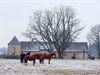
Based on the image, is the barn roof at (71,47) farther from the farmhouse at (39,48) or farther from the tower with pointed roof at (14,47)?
the tower with pointed roof at (14,47)

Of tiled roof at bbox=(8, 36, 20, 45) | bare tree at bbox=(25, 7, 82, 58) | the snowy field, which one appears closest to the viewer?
the snowy field

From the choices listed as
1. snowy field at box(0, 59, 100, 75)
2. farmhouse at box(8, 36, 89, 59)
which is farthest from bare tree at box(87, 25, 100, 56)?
snowy field at box(0, 59, 100, 75)

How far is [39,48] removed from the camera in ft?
396

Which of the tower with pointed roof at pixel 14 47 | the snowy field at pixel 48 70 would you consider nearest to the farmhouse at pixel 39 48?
the tower with pointed roof at pixel 14 47

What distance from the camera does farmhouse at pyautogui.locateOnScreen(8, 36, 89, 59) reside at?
121 metres

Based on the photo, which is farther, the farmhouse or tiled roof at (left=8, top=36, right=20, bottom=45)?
tiled roof at (left=8, top=36, right=20, bottom=45)

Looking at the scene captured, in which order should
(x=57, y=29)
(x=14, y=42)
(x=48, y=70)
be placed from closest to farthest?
(x=48, y=70) < (x=57, y=29) < (x=14, y=42)

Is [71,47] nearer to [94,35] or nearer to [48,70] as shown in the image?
[94,35]

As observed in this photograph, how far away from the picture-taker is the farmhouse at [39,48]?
12100 centimetres

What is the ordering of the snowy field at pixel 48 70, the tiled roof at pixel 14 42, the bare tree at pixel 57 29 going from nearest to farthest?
the snowy field at pixel 48 70, the bare tree at pixel 57 29, the tiled roof at pixel 14 42

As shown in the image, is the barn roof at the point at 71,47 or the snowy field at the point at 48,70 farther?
the barn roof at the point at 71,47

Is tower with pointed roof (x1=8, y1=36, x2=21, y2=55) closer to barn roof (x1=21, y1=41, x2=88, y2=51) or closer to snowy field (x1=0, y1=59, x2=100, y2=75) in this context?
barn roof (x1=21, y1=41, x2=88, y2=51)

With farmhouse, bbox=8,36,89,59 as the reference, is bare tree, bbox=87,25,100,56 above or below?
above

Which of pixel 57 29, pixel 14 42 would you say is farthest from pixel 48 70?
pixel 14 42
